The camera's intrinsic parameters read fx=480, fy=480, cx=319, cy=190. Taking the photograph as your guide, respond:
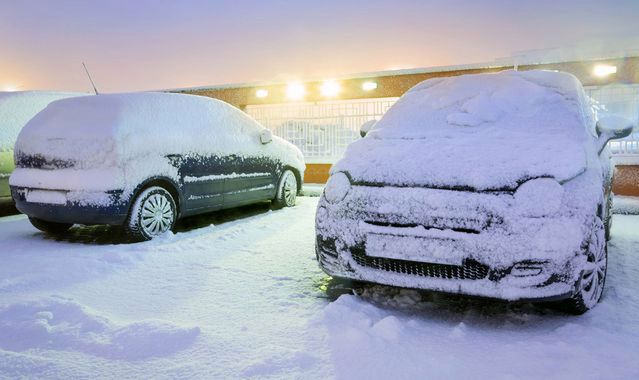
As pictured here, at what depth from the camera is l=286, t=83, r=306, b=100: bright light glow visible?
13637 mm

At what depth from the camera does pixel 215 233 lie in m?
5.29

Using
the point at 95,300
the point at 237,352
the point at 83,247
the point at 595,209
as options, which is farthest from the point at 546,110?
the point at 83,247

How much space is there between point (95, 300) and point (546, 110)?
343 cm

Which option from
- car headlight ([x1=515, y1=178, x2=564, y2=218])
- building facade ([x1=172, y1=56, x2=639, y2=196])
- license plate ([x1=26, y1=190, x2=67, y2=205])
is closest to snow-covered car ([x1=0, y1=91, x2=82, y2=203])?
license plate ([x1=26, y1=190, x2=67, y2=205])

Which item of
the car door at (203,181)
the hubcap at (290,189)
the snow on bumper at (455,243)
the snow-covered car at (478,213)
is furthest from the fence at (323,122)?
the snow on bumper at (455,243)

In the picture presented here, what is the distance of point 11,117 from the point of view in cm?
693

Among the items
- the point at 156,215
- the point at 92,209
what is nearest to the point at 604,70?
the point at 156,215

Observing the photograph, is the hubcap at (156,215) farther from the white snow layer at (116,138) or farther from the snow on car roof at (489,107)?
the snow on car roof at (489,107)

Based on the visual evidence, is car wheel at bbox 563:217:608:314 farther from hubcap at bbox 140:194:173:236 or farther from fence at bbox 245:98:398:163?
fence at bbox 245:98:398:163

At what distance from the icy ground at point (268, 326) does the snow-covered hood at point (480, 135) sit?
0.82m

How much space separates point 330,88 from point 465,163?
10.8 m

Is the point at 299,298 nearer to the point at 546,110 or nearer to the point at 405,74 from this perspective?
the point at 546,110

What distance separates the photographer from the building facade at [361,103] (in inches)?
366

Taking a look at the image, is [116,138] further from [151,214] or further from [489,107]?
[489,107]
